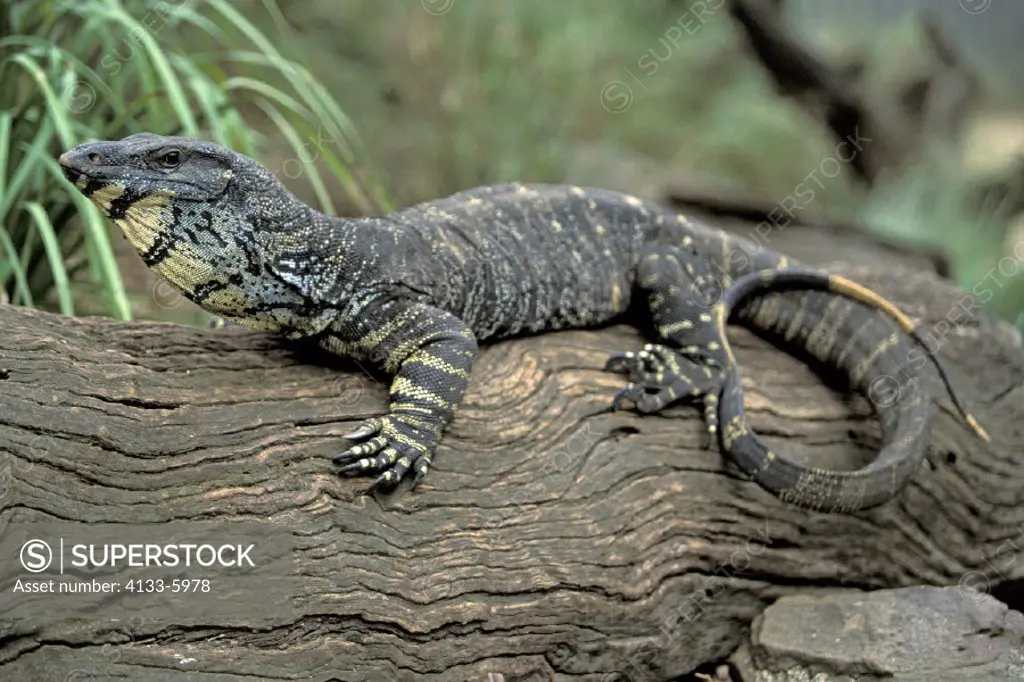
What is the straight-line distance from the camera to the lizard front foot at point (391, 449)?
340cm

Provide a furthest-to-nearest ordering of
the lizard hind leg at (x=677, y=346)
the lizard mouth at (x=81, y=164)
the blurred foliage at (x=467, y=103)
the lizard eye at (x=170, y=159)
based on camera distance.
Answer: the blurred foliage at (x=467, y=103)
the lizard hind leg at (x=677, y=346)
the lizard eye at (x=170, y=159)
the lizard mouth at (x=81, y=164)

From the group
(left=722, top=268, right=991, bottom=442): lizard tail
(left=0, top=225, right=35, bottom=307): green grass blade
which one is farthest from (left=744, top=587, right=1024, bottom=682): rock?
(left=0, top=225, right=35, bottom=307): green grass blade

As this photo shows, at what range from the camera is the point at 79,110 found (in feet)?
16.6

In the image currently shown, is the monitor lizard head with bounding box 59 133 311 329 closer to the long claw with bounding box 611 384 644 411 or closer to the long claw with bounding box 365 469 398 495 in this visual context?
the long claw with bounding box 365 469 398 495

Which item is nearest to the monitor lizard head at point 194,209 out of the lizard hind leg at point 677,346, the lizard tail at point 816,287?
the lizard hind leg at point 677,346

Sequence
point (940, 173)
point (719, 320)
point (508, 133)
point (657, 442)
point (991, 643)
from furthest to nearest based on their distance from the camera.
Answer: point (940, 173) < point (508, 133) < point (719, 320) < point (657, 442) < point (991, 643)

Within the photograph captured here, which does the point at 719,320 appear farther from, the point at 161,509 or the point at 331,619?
the point at 161,509

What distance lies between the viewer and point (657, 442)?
4.13 meters

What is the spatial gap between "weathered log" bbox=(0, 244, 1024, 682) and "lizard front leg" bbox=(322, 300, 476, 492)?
11cm

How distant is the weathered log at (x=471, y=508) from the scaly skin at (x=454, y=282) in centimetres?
14

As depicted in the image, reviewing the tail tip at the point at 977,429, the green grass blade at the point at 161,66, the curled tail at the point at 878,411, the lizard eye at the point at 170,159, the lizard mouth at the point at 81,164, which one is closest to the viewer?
the lizard mouth at the point at 81,164

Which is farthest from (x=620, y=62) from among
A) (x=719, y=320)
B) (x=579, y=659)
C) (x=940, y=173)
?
(x=579, y=659)

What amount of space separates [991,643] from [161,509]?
3.55 meters

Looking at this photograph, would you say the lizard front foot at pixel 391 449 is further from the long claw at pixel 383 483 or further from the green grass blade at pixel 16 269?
the green grass blade at pixel 16 269
